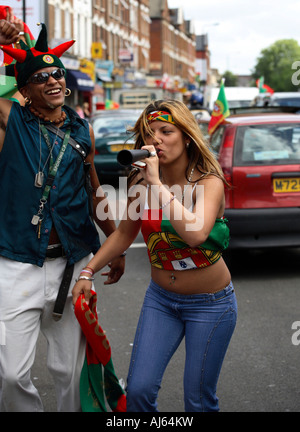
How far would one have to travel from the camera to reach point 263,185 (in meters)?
7.44

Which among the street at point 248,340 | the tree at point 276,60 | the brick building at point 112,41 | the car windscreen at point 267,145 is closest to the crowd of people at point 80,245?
the street at point 248,340

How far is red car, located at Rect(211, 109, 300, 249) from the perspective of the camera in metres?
7.43

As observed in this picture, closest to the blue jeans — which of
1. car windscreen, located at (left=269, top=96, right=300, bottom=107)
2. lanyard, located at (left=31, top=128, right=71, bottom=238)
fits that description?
lanyard, located at (left=31, top=128, right=71, bottom=238)

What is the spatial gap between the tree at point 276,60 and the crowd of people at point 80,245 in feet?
424

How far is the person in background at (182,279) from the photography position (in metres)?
3.12

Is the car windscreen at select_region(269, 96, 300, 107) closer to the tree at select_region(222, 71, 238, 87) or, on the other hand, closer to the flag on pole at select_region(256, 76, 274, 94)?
the flag on pole at select_region(256, 76, 274, 94)

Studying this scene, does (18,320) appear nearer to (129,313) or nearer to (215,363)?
(215,363)

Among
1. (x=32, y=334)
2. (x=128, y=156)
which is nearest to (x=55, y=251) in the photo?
(x=32, y=334)

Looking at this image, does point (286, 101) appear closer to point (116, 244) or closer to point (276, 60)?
point (116, 244)

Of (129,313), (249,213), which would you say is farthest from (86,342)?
(249,213)

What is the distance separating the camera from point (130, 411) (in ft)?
10.2
